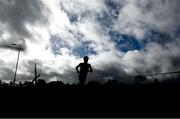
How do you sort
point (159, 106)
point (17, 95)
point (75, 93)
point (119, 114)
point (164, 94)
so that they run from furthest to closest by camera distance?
point (17, 95) < point (75, 93) < point (164, 94) < point (159, 106) < point (119, 114)

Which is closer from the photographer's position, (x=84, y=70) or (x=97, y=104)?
(x=97, y=104)

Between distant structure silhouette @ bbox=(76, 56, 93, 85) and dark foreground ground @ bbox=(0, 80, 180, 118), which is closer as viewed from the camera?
dark foreground ground @ bbox=(0, 80, 180, 118)

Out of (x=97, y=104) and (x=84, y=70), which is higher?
(x=84, y=70)

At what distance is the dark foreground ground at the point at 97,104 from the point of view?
5.93 meters

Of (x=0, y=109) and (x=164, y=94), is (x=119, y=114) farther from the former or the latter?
(x=0, y=109)

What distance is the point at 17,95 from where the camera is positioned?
8648 mm

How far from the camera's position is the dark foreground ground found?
19.4 ft

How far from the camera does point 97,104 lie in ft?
21.7

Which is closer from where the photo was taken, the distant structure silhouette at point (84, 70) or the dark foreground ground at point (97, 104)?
the dark foreground ground at point (97, 104)

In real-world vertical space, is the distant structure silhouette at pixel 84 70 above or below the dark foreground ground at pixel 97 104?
above

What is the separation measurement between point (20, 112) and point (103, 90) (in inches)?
113

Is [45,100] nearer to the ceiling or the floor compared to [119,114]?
nearer to the ceiling

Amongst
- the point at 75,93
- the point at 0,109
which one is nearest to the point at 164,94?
the point at 75,93

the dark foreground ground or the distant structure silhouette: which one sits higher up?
the distant structure silhouette
